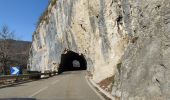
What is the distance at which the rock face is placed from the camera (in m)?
11.3

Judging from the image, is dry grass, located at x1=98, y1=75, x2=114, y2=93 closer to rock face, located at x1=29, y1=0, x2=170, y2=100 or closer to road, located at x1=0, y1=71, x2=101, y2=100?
rock face, located at x1=29, y1=0, x2=170, y2=100

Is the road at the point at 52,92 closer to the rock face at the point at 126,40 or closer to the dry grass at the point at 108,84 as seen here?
the dry grass at the point at 108,84

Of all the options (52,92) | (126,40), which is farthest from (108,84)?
(52,92)

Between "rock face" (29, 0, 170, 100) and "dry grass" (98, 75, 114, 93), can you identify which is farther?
"dry grass" (98, 75, 114, 93)

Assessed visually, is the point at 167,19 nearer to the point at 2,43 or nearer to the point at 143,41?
the point at 143,41

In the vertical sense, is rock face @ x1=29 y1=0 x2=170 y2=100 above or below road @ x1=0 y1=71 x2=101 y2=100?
above

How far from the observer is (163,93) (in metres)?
10.3

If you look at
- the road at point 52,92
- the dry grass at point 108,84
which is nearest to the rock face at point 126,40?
the dry grass at point 108,84

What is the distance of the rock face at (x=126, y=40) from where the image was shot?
11289 millimetres

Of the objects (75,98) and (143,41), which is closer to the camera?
(143,41)

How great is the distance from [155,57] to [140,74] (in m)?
1.01

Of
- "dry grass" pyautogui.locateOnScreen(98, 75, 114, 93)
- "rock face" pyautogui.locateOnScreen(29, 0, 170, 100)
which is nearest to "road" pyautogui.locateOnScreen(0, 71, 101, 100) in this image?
"dry grass" pyautogui.locateOnScreen(98, 75, 114, 93)

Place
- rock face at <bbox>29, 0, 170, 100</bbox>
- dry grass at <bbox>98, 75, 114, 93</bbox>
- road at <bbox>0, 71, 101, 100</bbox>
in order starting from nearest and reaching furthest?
rock face at <bbox>29, 0, 170, 100</bbox>
road at <bbox>0, 71, 101, 100</bbox>
dry grass at <bbox>98, 75, 114, 93</bbox>

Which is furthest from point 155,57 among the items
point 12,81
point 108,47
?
point 12,81
